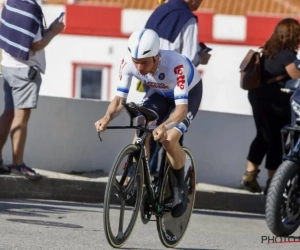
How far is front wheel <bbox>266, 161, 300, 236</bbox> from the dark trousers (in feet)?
7.03

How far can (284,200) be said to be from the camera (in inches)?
331

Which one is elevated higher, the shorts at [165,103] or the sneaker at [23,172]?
the shorts at [165,103]

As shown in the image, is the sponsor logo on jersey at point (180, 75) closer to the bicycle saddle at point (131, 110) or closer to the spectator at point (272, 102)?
the bicycle saddle at point (131, 110)

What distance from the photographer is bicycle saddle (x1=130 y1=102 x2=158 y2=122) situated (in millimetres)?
7438

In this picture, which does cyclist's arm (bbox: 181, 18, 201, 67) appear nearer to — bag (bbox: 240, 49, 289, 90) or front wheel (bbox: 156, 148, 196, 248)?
bag (bbox: 240, 49, 289, 90)

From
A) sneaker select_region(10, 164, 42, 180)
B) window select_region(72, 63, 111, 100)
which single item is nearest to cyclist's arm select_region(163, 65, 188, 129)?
sneaker select_region(10, 164, 42, 180)

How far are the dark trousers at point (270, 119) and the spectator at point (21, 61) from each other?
2.07 metres

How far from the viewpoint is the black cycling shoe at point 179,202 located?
314 inches

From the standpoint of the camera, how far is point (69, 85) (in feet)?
113

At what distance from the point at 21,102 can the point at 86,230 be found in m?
1.90

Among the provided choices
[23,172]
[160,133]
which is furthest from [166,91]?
[23,172]

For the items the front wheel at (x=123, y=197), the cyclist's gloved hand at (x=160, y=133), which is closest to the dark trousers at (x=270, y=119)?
the front wheel at (x=123, y=197)

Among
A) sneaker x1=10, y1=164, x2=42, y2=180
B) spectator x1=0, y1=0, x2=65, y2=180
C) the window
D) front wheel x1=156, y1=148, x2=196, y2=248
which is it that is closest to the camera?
front wheel x1=156, y1=148, x2=196, y2=248

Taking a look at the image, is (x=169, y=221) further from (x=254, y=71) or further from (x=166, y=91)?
(x=254, y=71)
